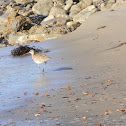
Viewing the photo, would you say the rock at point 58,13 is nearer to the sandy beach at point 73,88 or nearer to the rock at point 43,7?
the rock at point 43,7

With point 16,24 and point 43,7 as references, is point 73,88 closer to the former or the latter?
point 16,24

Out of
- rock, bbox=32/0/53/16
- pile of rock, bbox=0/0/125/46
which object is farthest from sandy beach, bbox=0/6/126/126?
rock, bbox=32/0/53/16

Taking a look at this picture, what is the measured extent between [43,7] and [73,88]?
29.5m

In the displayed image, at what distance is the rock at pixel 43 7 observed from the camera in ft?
113

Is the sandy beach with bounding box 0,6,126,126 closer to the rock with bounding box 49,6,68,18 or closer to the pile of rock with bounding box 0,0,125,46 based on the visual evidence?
the pile of rock with bounding box 0,0,125,46

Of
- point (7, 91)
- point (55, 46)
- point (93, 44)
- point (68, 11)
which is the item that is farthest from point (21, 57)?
point (68, 11)

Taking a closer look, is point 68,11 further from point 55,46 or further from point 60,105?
point 60,105

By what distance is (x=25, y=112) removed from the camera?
16.0 feet

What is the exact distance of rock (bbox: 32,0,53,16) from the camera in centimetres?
3448

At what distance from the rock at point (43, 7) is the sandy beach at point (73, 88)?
21.3 meters

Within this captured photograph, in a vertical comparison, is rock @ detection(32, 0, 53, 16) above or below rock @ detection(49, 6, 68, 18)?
below

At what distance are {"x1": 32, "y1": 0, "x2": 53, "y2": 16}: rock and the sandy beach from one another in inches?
837

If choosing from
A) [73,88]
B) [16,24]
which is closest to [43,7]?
[16,24]

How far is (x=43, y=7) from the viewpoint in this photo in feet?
115
